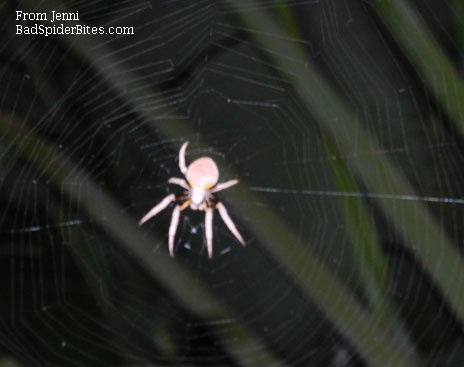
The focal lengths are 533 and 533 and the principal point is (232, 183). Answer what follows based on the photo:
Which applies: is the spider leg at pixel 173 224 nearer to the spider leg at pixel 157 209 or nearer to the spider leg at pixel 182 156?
the spider leg at pixel 157 209

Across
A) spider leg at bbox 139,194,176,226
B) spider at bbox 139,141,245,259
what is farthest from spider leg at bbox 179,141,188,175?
spider leg at bbox 139,194,176,226

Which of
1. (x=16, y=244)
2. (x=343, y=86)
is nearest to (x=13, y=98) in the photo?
(x=16, y=244)

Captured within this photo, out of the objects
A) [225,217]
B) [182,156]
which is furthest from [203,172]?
[225,217]

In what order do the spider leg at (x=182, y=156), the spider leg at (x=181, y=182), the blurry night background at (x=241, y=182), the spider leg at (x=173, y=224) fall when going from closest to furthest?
the blurry night background at (x=241, y=182), the spider leg at (x=182, y=156), the spider leg at (x=173, y=224), the spider leg at (x=181, y=182)

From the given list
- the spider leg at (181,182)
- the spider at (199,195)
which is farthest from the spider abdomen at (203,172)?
the spider leg at (181,182)

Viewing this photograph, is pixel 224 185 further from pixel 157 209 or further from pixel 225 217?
pixel 157 209

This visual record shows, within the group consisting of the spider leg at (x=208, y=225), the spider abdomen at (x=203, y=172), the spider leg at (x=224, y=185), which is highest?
the spider abdomen at (x=203, y=172)

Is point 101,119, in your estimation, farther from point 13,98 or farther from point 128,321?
point 128,321

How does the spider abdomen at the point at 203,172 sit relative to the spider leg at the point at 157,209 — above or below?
above

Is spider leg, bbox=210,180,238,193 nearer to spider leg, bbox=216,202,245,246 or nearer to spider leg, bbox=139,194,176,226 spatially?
spider leg, bbox=216,202,245,246
